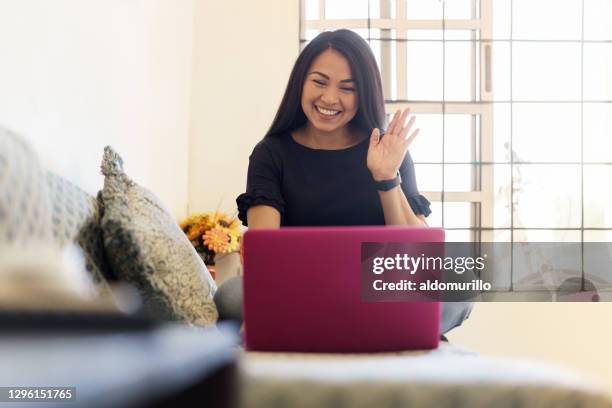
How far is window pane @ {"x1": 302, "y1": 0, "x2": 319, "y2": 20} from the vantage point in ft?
15.7

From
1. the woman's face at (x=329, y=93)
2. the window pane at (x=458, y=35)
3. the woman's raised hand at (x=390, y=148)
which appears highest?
the window pane at (x=458, y=35)

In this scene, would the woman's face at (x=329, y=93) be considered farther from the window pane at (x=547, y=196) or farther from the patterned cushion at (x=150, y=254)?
the window pane at (x=547, y=196)

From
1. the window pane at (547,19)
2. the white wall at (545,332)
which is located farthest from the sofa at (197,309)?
the window pane at (547,19)

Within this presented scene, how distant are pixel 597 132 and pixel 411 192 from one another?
2.84 metres

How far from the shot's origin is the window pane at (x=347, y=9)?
15.9 ft

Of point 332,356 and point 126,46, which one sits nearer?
point 332,356

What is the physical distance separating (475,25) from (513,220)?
122 centimetres

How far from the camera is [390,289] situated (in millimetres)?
1352

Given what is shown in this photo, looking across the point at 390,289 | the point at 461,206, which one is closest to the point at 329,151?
the point at 390,289

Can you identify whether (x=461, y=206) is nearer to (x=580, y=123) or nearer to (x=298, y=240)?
(x=580, y=123)

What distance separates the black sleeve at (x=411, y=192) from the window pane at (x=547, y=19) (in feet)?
8.93

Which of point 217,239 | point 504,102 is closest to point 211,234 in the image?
point 217,239

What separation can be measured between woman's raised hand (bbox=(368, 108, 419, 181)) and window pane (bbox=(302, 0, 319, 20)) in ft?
8.90

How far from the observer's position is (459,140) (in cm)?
486
